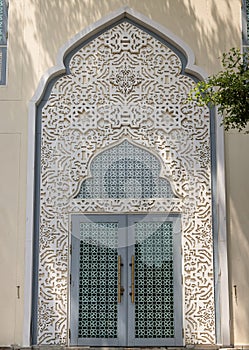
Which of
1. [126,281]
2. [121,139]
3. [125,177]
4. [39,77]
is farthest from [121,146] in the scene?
[126,281]

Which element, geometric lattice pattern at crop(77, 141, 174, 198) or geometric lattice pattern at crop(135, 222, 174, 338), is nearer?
geometric lattice pattern at crop(135, 222, 174, 338)

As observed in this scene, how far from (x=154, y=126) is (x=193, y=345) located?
2.26m

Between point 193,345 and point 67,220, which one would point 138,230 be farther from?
point 193,345

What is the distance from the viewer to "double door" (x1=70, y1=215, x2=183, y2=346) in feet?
21.8

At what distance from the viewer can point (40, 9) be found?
731 centimetres

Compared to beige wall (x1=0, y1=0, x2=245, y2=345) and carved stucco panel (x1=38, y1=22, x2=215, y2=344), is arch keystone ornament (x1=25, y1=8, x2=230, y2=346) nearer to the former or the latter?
carved stucco panel (x1=38, y1=22, x2=215, y2=344)

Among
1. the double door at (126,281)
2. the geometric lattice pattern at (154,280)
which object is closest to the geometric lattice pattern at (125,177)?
the double door at (126,281)

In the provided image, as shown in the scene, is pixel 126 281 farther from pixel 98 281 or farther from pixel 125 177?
pixel 125 177

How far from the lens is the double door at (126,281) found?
6633mm

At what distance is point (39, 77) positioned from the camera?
7156 millimetres

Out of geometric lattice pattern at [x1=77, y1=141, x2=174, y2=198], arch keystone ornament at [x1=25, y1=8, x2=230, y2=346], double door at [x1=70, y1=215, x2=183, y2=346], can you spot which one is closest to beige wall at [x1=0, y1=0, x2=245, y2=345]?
arch keystone ornament at [x1=25, y1=8, x2=230, y2=346]

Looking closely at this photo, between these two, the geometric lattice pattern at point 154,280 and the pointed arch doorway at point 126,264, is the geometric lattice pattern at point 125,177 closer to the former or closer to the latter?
the pointed arch doorway at point 126,264

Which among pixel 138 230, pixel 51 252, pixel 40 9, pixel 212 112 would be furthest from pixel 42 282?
pixel 40 9

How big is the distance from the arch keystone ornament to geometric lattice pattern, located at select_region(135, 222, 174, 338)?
0.44ft
